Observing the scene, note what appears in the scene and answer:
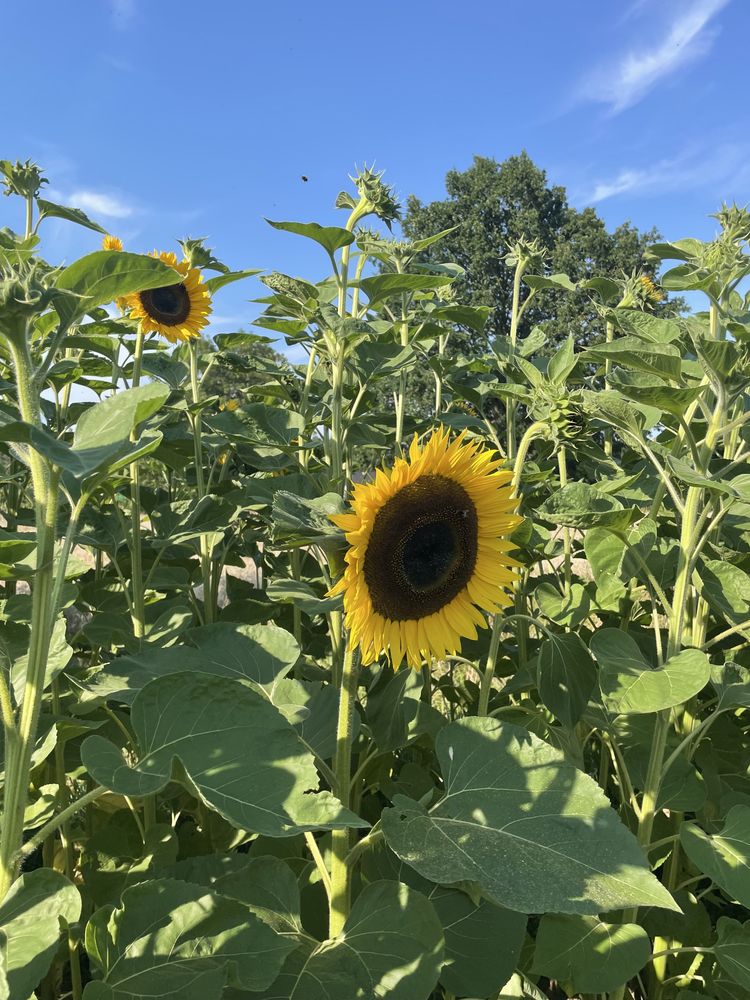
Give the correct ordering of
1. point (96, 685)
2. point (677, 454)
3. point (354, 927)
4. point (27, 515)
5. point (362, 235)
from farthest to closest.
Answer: point (27, 515) → point (362, 235) → point (677, 454) → point (96, 685) → point (354, 927)

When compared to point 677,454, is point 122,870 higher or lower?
lower

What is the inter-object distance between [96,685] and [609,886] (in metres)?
0.93

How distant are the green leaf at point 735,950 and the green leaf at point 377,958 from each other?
2.06 ft

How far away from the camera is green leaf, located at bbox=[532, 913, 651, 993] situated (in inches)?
54.3

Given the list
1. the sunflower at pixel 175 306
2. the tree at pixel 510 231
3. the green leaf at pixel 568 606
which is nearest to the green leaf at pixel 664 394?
the green leaf at pixel 568 606

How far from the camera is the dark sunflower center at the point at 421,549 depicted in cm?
141

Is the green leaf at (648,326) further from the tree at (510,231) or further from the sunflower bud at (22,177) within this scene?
the tree at (510,231)

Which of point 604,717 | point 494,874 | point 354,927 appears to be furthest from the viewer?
point 604,717

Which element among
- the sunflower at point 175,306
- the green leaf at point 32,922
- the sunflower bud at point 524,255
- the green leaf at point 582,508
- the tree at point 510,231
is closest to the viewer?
the green leaf at point 32,922

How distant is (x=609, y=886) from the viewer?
1.08m

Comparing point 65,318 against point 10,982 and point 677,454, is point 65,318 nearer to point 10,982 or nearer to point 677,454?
point 10,982

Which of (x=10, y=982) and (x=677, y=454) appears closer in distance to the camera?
(x=10, y=982)

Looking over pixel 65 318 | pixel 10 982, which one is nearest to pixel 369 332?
pixel 65 318

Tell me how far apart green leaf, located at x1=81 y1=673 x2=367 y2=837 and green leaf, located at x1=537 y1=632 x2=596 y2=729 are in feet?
2.50
